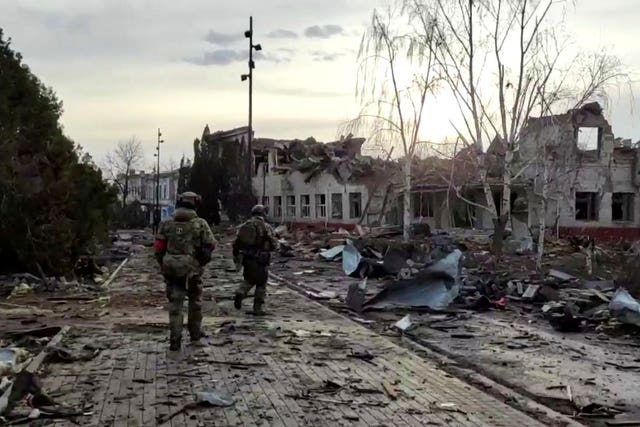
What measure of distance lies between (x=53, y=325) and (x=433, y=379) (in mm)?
5924

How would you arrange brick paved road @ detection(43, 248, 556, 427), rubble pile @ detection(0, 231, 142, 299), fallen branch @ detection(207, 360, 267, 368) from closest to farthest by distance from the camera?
brick paved road @ detection(43, 248, 556, 427)
fallen branch @ detection(207, 360, 267, 368)
rubble pile @ detection(0, 231, 142, 299)

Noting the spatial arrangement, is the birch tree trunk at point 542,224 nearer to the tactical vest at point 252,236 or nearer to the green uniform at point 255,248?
the green uniform at point 255,248

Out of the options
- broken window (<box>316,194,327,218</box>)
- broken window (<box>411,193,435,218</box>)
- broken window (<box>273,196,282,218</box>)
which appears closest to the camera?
broken window (<box>411,193,435,218</box>)

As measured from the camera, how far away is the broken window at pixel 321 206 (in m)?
51.1

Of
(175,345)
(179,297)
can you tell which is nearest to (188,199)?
(179,297)

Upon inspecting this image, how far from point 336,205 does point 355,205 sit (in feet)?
8.19

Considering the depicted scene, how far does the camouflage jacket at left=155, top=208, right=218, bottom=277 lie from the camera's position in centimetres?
870

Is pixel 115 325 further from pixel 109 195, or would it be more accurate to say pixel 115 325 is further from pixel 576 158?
pixel 576 158

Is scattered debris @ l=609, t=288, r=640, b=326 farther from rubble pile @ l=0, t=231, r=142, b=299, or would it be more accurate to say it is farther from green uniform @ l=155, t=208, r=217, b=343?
rubble pile @ l=0, t=231, r=142, b=299

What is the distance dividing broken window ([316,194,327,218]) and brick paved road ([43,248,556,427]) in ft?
130

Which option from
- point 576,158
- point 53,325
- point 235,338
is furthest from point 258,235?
Answer: point 576,158

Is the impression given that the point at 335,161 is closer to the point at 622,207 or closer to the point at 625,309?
the point at 622,207

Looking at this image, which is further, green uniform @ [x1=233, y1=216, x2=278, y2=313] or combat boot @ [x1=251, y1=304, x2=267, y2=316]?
combat boot @ [x1=251, y1=304, x2=267, y2=316]

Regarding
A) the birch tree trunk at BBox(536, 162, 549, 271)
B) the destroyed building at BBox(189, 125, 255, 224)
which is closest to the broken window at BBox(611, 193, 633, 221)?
the birch tree trunk at BBox(536, 162, 549, 271)
